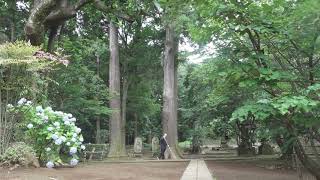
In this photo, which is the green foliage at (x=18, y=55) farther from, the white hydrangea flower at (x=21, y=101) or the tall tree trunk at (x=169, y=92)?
the tall tree trunk at (x=169, y=92)

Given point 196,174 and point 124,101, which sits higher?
point 124,101

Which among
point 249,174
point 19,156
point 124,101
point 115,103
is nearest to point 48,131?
point 19,156

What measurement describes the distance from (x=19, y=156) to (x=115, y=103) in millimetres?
14884

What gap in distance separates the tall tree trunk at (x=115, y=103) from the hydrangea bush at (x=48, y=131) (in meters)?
12.4

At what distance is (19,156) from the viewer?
10961mm

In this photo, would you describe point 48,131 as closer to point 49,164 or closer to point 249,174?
point 49,164

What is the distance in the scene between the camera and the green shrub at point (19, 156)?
1078cm

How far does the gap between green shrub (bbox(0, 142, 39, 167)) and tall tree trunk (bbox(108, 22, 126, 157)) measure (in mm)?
13067

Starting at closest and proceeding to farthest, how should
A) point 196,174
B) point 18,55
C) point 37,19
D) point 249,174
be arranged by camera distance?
point 18,55 < point 196,174 < point 37,19 < point 249,174

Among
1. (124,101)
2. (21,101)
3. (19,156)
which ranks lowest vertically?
(19,156)

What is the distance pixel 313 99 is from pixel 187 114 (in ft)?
87.2

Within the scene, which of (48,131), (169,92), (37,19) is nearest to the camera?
(48,131)

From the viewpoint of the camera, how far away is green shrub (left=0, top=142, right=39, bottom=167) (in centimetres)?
1078

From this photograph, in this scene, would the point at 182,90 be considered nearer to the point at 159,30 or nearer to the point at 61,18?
the point at 159,30
